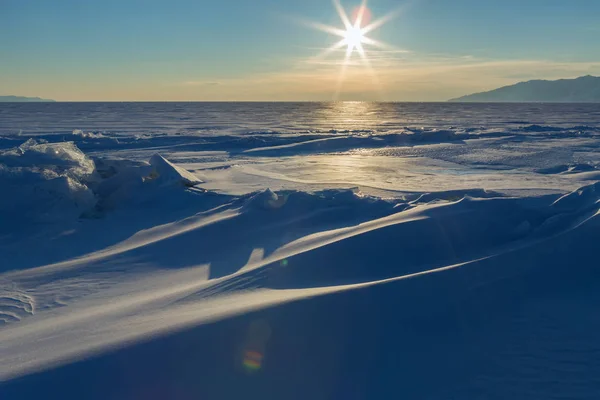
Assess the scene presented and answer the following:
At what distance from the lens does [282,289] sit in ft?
12.8

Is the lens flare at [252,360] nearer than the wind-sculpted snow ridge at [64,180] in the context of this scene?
Yes

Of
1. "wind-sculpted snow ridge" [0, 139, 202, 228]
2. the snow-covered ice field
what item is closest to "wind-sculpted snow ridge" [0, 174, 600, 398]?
the snow-covered ice field

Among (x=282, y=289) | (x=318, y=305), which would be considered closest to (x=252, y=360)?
(x=318, y=305)

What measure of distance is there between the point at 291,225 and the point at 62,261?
2.66 metres

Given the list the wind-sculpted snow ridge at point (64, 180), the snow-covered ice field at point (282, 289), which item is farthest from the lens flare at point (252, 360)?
the wind-sculpted snow ridge at point (64, 180)

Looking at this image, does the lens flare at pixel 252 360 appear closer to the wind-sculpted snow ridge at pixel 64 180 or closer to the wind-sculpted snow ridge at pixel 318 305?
the wind-sculpted snow ridge at pixel 318 305

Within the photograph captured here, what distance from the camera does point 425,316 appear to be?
3.41 m

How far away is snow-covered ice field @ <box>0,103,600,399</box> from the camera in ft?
9.01

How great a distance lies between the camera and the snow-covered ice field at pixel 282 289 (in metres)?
2.75

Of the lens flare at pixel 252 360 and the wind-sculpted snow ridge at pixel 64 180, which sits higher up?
the wind-sculpted snow ridge at pixel 64 180

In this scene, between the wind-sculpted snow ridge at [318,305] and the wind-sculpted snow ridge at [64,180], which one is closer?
the wind-sculpted snow ridge at [318,305]

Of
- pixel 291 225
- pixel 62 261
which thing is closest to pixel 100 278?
pixel 62 261

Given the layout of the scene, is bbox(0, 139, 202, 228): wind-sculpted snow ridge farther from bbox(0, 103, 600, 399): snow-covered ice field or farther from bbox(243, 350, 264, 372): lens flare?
bbox(243, 350, 264, 372): lens flare

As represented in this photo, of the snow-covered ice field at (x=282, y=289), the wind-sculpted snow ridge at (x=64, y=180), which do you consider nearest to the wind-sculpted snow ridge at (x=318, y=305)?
the snow-covered ice field at (x=282, y=289)
